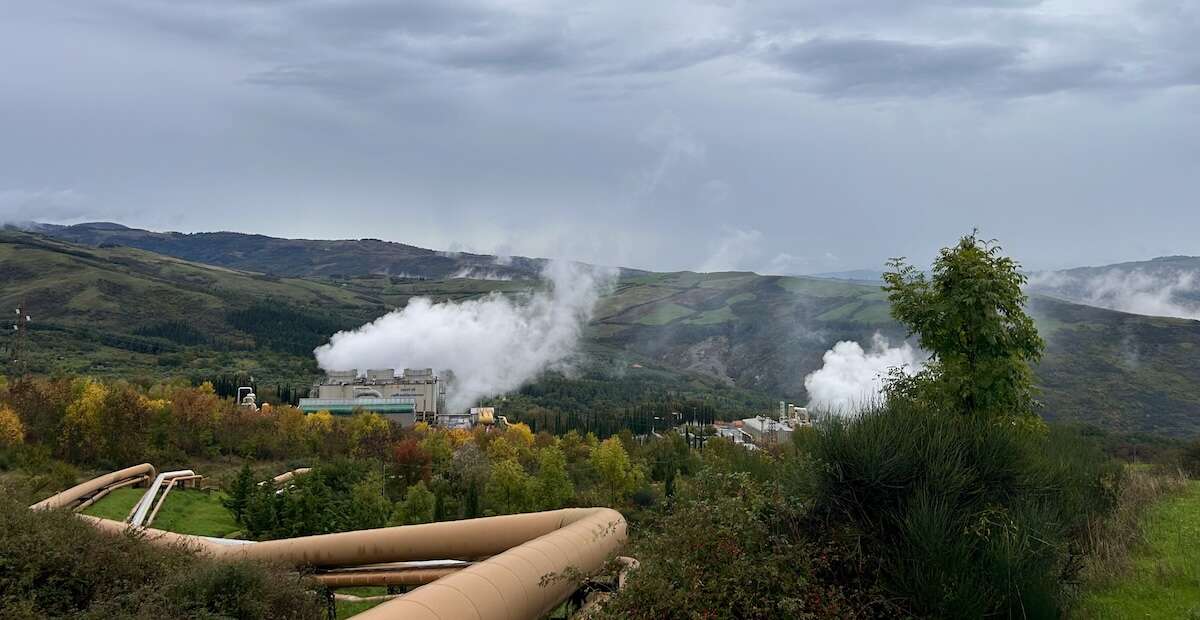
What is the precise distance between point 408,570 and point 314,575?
6.77 feet

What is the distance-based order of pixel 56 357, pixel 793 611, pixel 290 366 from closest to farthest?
pixel 793 611, pixel 56 357, pixel 290 366

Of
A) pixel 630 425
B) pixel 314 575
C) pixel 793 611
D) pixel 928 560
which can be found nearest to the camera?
pixel 793 611

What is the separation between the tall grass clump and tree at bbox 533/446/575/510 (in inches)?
1310

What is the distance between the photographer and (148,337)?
167 meters

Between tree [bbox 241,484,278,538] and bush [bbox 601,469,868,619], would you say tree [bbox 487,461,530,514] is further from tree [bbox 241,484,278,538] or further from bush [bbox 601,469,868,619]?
bush [bbox 601,469,868,619]

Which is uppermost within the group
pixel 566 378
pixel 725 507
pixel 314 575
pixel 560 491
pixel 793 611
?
pixel 725 507

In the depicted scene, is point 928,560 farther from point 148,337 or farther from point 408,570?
point 148,337

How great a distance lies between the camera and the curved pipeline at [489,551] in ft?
39.4

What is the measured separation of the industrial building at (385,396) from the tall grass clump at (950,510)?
84.1 meters

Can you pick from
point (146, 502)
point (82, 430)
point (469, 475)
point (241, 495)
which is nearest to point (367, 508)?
point (241, 495)

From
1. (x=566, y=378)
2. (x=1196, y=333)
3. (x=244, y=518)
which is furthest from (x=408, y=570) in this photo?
(x=1196, y=333)

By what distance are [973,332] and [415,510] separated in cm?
2927

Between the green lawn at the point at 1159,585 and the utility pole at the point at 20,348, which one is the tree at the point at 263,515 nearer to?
the green lawn at the point at 1159,585

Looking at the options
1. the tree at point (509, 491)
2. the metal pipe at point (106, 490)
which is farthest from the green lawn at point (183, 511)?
the tree at point (509, 491)
